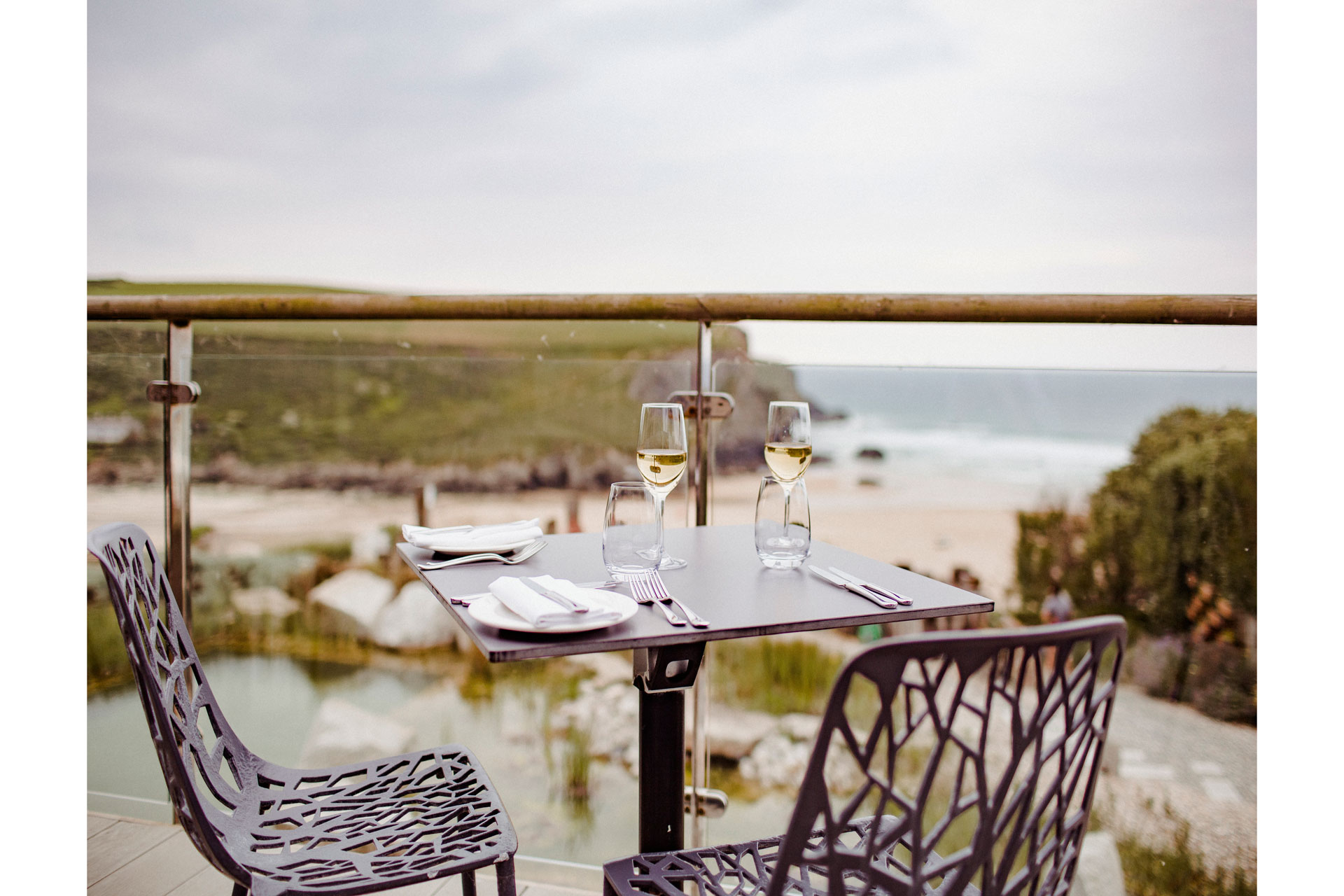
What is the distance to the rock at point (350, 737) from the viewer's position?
99.3 inches

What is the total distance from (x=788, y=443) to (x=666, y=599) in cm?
35

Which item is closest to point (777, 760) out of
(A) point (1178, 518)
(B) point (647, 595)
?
(A) point (1178, 518)

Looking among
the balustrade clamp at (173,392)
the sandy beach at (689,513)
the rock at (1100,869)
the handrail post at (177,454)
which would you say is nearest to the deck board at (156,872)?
the handrail post at (177,454)

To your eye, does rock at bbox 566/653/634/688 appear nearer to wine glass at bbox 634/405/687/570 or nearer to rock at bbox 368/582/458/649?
rock at bbox 368/582/458/649

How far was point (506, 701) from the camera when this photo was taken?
229 centimetres

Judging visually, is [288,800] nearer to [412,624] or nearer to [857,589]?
[857,589]

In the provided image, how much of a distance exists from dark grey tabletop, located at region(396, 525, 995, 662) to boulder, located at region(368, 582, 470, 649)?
1267 millimetres

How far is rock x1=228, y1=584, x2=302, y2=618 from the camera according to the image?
7.64 feet

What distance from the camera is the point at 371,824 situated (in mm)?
1173

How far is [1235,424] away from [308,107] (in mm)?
5672

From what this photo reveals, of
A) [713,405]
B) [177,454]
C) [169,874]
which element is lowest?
[169,874]
